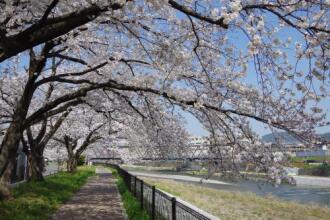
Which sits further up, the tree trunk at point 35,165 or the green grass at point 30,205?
the tree trunk at point 35,165

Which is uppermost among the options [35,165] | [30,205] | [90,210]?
[35,165]

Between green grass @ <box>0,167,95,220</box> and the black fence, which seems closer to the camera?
the black fence

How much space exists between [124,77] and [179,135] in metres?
2.67

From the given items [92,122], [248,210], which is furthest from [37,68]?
[92,122]

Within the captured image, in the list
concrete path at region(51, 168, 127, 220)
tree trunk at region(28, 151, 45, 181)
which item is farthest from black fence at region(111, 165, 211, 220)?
tree trunk at region(28, 151, 45, 181)

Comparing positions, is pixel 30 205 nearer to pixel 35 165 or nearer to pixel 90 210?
pixel 90 210

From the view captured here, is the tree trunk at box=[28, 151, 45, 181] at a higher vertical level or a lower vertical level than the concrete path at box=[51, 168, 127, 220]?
higher

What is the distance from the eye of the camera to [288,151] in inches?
288

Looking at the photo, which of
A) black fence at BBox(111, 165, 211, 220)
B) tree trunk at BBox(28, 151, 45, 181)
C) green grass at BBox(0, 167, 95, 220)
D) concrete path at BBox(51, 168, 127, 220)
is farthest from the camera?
tree trunk at BBox(28, 151, 45, 181)

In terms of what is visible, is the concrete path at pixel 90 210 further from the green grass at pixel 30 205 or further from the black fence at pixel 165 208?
the black fence at pixel 165 208

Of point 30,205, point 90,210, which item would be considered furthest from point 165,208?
point 30,205

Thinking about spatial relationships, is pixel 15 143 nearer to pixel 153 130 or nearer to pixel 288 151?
pixel 153 130

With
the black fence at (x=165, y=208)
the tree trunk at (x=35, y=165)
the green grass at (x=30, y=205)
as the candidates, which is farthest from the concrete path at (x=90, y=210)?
the tree trunk at (x=35, y=165)

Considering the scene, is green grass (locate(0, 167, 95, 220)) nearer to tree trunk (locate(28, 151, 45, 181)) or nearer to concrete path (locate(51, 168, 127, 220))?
concrete path (locate(51, 168, 127, 220))
